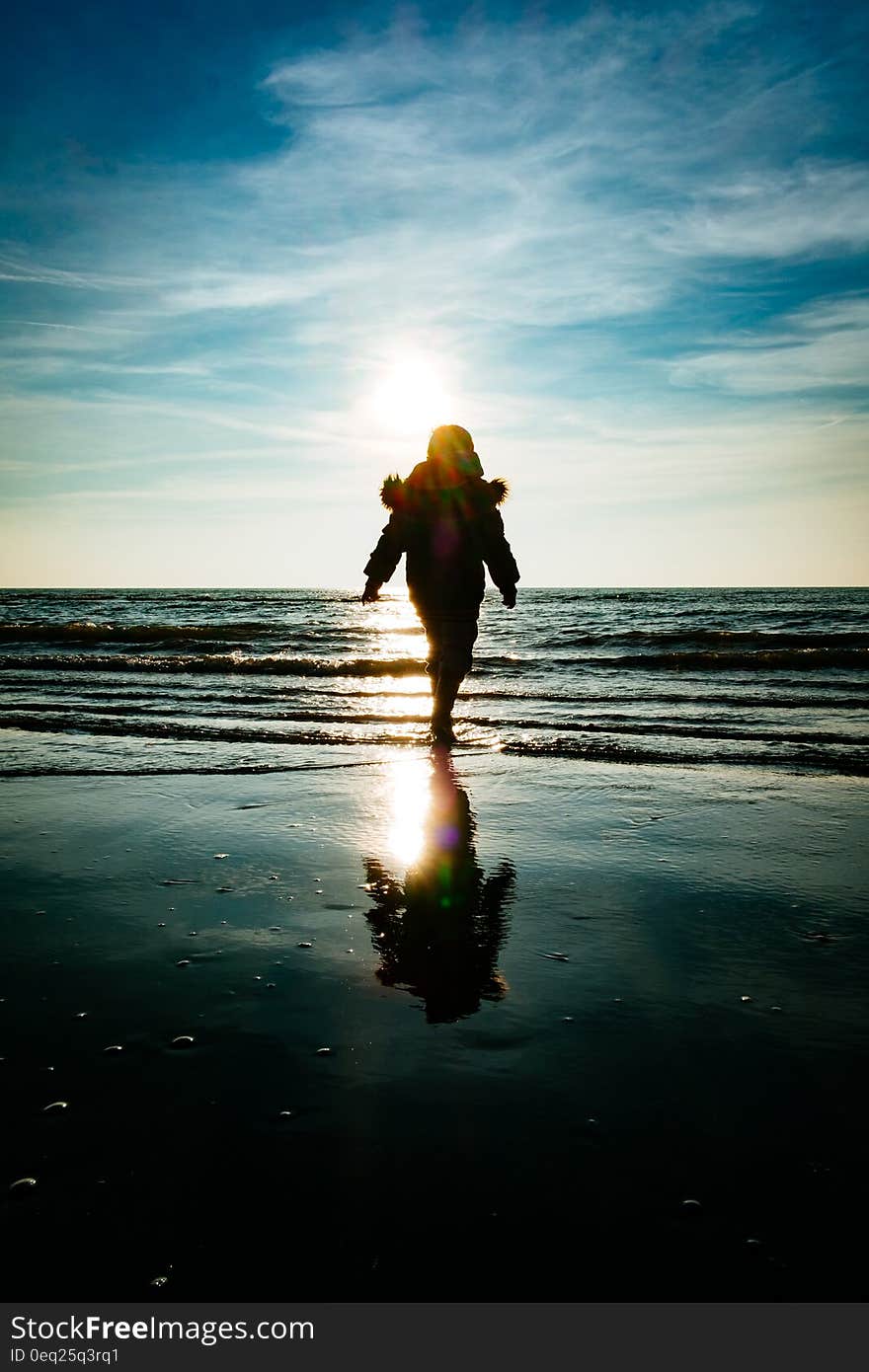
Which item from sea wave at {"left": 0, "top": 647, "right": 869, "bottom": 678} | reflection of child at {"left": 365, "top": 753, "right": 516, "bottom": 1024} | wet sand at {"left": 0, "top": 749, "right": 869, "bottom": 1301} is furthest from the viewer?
sea wave at {"left": 0, "top": 647, "right": 869, "bottom": 678}

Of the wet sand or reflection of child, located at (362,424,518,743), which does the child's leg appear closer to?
reflection of child, located at (362,424,518,743)

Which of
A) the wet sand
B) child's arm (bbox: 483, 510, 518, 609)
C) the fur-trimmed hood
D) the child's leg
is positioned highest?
the fur-trimmed hood

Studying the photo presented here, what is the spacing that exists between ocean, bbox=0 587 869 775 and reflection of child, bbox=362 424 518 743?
1167 mm

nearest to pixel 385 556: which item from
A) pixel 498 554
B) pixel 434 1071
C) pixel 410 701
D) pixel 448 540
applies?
pixel 448 540

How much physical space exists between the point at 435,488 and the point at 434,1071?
5956 mm

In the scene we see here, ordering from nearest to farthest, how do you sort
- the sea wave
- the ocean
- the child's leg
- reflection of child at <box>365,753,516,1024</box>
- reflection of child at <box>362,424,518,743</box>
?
reflection of child at <box>365,753,516,1024</box> < the ocean < reflection of child at <box>362,424,518,743</box> < the child's leg < the sea wave

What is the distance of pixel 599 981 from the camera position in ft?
8.25

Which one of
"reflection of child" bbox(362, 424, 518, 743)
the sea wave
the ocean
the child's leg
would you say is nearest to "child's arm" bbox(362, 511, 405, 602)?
"reflection of child" bbox(362, 424, 518, 743)

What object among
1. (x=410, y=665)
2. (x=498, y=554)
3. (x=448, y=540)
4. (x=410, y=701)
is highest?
(x=448, y=540)

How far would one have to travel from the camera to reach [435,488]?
730 cm

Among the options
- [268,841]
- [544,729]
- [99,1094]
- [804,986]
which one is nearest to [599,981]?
[804,986]

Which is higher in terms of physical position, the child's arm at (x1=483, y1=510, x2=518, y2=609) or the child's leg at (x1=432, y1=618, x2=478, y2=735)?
the child's arm at (x1=483, y1=510, x2=518, y2=609)

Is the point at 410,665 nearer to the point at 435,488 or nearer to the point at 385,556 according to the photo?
the point at 385,556

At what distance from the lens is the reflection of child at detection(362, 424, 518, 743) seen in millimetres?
7266
